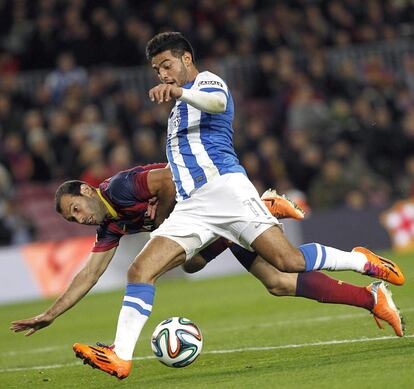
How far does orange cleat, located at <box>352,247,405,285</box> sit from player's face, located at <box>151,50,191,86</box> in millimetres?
1754

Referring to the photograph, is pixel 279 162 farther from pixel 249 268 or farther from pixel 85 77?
pixel 249 268

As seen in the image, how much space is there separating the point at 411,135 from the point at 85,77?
5519 millimetres

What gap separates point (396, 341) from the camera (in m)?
8.06

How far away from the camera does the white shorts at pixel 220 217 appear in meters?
7.65

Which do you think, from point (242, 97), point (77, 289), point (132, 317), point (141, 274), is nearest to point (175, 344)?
point (132, 317)

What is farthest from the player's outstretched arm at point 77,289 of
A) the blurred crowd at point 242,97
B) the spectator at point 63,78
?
the spectator at point 63,78

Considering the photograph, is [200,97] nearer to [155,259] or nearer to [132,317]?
[155,259]

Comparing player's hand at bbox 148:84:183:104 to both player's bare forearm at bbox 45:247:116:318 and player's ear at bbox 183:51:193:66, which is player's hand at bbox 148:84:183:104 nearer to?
player's ear at bbox 183:51:193:66

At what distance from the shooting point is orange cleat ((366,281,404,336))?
794cm

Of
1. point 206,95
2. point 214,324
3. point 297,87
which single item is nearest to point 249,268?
point 206,95

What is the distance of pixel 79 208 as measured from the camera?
7.88 meters

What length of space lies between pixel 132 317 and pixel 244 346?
194 cm

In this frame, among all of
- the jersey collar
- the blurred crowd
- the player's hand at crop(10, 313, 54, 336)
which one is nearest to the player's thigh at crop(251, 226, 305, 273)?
the jersey collar

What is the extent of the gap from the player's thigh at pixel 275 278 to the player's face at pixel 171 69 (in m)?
1.49
